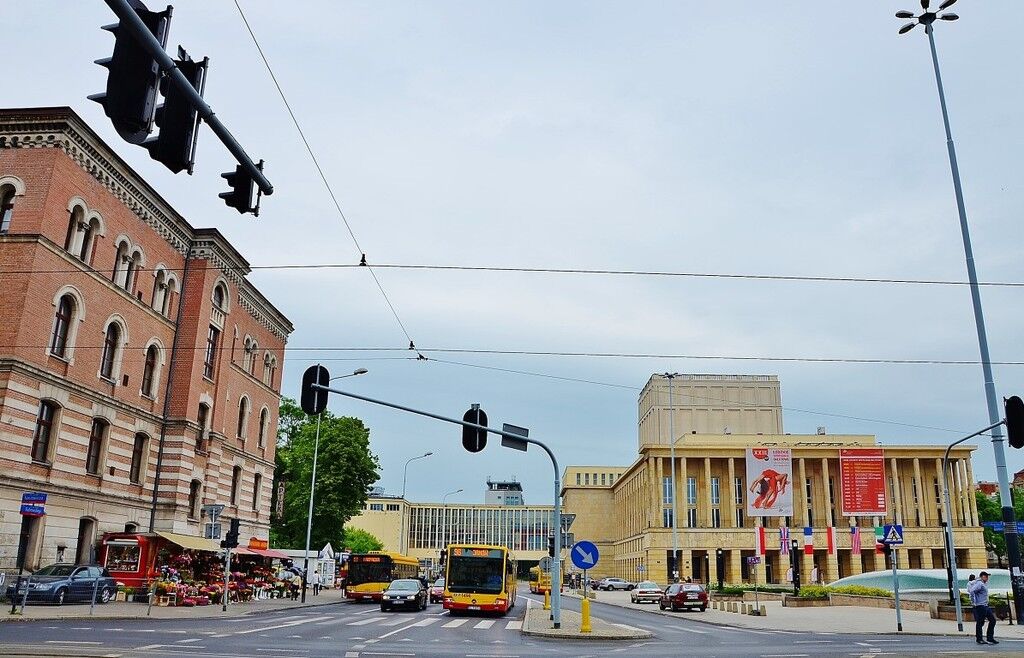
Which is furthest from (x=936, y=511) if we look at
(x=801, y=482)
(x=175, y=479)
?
(x=175, y=479)

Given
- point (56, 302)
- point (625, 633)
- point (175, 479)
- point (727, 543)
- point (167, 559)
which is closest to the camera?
point (625, 633)

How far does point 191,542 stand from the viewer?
109ft

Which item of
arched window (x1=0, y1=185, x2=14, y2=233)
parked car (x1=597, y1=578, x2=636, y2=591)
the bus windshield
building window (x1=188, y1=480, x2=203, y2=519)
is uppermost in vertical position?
arched window (x1=0, y1=185, x2=14, y2=233)

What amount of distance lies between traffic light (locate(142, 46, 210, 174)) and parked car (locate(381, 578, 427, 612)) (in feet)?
92.8

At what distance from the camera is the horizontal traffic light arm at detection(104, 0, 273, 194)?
633 cm

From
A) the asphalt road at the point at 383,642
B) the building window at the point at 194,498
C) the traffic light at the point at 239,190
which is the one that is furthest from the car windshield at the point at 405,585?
the traffic light at the point at 239,190

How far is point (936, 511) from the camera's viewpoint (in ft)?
283

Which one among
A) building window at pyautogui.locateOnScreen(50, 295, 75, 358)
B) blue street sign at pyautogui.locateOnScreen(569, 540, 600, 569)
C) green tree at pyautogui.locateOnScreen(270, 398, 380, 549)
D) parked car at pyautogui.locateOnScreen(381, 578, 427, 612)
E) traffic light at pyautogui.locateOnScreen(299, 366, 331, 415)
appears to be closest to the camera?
traffic light at pyautogui.locateOnScreen(299, 366, 331, 415)

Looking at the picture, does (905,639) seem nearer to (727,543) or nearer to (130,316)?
(130,316)

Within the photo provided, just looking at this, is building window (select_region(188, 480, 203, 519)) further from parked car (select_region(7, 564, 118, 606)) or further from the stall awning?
parked car (select_region(7, 564, 118, 606))

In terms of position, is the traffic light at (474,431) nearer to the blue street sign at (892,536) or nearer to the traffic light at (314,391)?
the traffic light at (314,391)

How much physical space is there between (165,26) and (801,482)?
88.7 meters

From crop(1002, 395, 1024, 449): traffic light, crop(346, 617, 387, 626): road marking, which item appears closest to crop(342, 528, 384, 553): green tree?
crop(346, 617, 387, 626): road marking

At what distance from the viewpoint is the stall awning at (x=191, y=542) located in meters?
31.9
